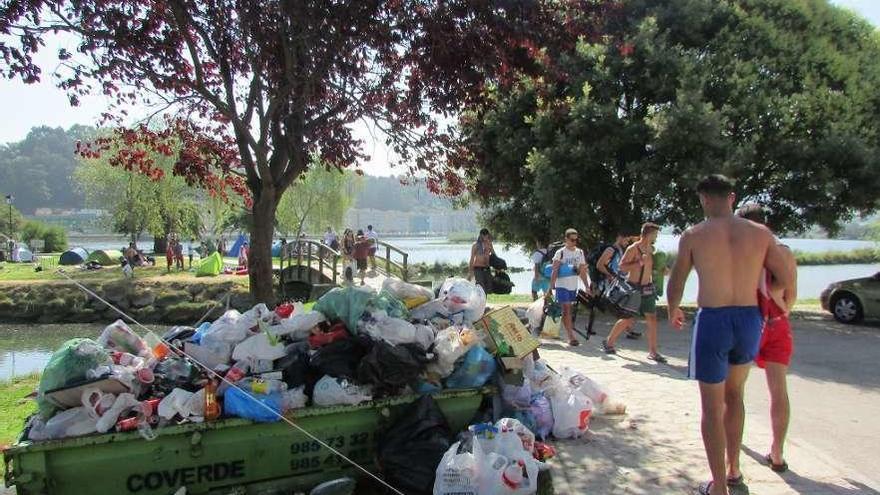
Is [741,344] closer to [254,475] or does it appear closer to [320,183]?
[254,475]

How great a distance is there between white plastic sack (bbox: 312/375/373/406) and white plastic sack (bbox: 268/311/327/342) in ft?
1.91

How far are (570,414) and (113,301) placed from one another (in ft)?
74.7

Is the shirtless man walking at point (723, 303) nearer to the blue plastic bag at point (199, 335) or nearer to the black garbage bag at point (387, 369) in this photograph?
the black garbage bag at point (387, 369)

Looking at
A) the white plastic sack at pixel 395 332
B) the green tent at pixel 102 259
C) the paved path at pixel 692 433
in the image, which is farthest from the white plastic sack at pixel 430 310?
the green tent at pixel 102 259

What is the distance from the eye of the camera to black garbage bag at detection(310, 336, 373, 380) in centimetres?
414

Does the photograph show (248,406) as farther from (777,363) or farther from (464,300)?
(777,363)

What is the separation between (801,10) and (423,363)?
13.2 meters

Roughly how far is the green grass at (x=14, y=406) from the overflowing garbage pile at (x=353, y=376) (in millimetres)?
1248

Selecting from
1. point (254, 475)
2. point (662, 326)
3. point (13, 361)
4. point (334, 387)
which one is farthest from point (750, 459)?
point (13, 361)

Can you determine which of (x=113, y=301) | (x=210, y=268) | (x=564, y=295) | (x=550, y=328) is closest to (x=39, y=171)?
(x=210, y=268)

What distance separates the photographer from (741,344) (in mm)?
3738

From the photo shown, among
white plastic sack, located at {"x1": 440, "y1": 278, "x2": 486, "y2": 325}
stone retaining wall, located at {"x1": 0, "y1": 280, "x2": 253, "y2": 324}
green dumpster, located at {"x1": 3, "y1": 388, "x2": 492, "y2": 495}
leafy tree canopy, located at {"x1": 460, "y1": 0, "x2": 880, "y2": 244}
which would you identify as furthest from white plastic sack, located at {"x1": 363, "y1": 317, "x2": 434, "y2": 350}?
stone retaining wall, located at {"x1": 0, "y1": 280, "x2": 253, "y2": 324}

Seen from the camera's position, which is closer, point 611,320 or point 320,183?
point 611,320

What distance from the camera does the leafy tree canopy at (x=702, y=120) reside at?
11344 mm
